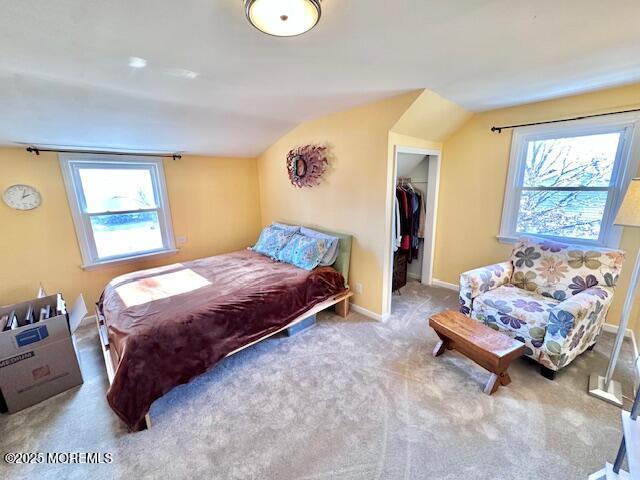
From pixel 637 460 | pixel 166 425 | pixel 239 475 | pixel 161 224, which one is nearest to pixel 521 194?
pixel 637 460

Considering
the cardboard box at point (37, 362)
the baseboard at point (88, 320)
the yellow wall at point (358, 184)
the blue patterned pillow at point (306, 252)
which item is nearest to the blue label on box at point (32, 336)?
the cardboard box at point (37, 362)

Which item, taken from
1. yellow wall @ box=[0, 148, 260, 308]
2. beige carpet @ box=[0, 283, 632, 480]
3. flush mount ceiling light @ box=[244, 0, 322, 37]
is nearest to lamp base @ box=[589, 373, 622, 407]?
beige carpet @ box=[0, 283, 632, 480]

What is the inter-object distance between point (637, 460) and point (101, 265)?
422cm

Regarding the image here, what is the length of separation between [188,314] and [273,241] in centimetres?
160

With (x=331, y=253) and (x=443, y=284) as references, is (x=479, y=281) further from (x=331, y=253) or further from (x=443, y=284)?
(x=331, y=253)

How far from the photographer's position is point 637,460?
95 centimetres

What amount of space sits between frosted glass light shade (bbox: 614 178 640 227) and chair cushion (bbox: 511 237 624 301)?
26.3 inches

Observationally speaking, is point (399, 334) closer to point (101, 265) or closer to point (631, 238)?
point (631, 238)

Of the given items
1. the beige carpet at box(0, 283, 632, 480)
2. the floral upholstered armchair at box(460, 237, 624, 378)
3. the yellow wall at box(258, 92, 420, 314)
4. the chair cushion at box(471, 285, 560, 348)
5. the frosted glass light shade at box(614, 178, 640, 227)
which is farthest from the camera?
the yellow wall at box(258, 92, 420, 314)

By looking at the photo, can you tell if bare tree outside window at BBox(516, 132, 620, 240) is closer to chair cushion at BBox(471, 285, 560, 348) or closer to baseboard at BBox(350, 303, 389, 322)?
chair cushion at BBox(471, 285, 560, 348)

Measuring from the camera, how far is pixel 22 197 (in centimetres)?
246

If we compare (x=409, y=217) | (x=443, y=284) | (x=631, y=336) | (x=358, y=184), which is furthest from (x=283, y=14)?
(x=631, y=336)

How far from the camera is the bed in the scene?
5.30 feet

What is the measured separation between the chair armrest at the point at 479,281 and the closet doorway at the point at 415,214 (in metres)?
0.94
